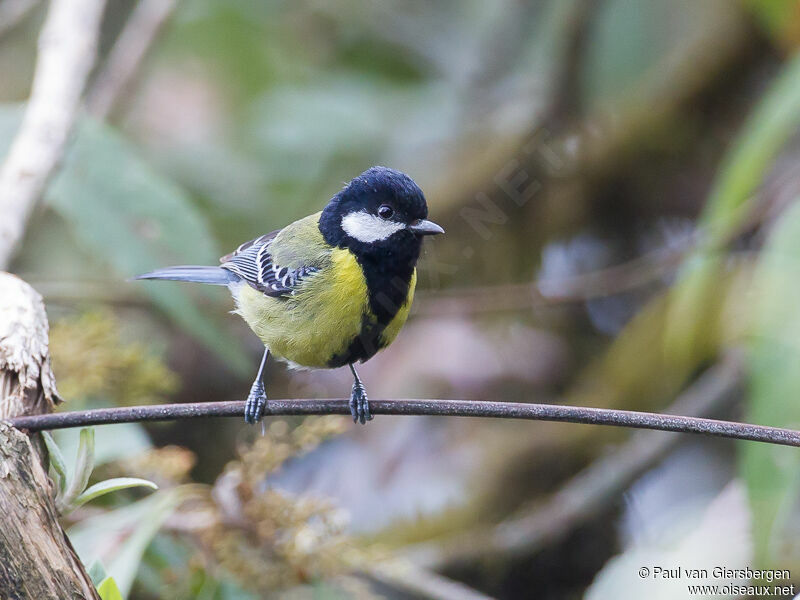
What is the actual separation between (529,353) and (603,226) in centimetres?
58

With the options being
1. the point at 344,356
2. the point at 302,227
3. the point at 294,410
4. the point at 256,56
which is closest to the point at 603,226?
the point at 302,227

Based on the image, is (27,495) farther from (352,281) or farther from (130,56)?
(130,56)

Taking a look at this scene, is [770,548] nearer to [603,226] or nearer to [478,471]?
[478,471]

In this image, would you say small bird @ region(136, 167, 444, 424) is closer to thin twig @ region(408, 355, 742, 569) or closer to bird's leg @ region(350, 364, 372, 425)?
bird's leg @ region(350, 364, 372, 425)

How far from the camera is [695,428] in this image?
1.02 meters

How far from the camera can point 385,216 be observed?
1909 mm

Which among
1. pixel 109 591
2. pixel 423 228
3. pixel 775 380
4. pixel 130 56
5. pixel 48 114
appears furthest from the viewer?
pixel 130 56

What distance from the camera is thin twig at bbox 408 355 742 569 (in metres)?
2.60

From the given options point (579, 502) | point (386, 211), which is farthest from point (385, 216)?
point (579, 502)

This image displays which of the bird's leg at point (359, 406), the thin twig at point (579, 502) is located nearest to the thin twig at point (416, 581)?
the thin twig at point (579, 502)

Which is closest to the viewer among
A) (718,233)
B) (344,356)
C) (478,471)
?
(344,356)

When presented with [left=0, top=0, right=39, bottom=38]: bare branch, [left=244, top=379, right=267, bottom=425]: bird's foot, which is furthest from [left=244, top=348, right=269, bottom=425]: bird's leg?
[left=0, top=0, right=39, bottom=38]: bare branch

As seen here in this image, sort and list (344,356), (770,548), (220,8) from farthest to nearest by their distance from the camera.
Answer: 1. (220,8)
2. (344,356)
3. (770,548)

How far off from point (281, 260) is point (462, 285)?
4.30 feet
